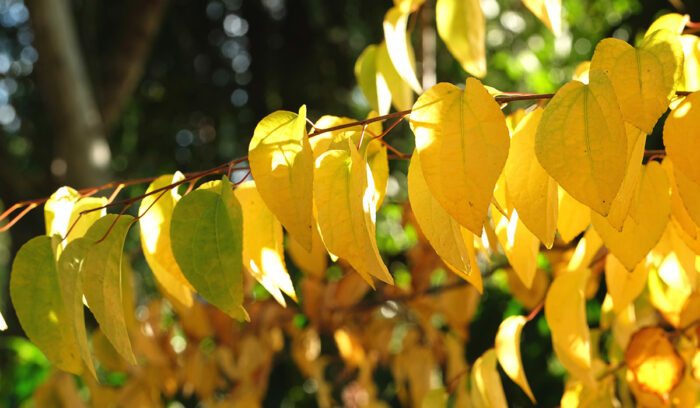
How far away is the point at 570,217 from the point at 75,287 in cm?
25

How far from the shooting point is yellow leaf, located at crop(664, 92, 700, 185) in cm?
27

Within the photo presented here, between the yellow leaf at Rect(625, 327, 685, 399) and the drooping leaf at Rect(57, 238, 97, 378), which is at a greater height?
the drooping leaf at Rect(57, 238, 97, 378)

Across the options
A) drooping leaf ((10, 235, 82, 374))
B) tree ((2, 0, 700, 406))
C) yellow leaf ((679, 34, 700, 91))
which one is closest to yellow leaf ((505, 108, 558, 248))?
tree ((2, 0, 700, 406))

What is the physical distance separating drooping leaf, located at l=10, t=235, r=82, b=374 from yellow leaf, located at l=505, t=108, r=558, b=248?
23cm

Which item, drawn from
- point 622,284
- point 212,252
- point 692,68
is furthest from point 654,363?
point 212,252

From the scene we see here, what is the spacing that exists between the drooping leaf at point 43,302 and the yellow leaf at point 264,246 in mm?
97

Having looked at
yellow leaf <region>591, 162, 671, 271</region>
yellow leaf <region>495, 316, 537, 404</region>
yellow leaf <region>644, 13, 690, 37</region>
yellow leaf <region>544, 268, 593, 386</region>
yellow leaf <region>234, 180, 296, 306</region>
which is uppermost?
yellow leaf <region>644, 13, 690, 37</region>

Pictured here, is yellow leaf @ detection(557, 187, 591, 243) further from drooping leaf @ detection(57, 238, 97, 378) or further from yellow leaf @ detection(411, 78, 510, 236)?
drooping leaf @ detection(57, 238, 97, 378)

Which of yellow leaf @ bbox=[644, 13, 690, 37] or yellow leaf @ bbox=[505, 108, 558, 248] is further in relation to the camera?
yellow leaf @ bbox=[644, 13, 690, 37]

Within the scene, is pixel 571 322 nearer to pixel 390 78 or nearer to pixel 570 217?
pixel 570 217

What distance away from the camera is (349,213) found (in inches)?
11.8

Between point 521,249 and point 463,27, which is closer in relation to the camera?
point 521,249

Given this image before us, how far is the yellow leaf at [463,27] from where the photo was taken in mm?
464

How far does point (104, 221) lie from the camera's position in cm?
34
